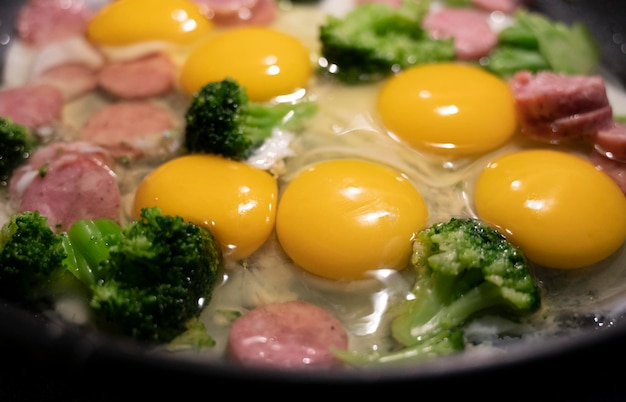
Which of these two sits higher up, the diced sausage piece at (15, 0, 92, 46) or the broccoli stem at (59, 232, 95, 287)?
the diced sausage piece at (15, 0, 92, 46)

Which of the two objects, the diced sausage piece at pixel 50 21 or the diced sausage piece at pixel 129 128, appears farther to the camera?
the diced sausage piece at pixel 50 21

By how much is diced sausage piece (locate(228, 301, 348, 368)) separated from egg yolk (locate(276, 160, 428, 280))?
212 mm

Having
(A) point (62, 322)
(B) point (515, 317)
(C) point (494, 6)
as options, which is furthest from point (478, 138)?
(A) point (62, 322)

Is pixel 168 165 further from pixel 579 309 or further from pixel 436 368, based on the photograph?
pixel 579 309

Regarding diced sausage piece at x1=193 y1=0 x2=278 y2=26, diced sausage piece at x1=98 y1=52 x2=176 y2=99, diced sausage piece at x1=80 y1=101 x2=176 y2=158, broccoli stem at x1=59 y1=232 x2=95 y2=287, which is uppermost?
diced sausage piece at x1=193 y1=0 x2=278 y2=26

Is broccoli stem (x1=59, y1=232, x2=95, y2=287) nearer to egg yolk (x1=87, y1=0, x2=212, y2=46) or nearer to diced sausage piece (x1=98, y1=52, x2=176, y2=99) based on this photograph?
diced sausage piece (x1=98, y1=52, x2=176, y2=99)

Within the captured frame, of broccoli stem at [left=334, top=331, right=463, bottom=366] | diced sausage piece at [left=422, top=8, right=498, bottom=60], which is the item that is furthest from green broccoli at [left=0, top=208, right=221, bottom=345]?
diced sausage piece at [left=422, top=8, right=498, bottom=60]

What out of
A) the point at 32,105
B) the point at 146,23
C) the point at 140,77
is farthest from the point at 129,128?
the point at 146,23

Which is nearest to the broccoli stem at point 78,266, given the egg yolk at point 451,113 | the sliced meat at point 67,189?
the sliced meat at point 67,189

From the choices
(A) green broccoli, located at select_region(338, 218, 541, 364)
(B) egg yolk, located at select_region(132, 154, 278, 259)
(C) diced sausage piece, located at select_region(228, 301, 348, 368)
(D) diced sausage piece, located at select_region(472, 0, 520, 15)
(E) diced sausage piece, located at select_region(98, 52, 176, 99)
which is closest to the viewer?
(C) diced sausage piece, located at select_region(228, 301, 348, 368)

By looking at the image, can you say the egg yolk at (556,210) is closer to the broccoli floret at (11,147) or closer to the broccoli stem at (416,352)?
the broccoli stem at (416,352)

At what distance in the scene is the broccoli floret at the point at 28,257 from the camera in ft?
6.96

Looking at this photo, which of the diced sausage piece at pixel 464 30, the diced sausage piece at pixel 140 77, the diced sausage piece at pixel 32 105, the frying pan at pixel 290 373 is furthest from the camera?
the diced sausage piece at pixel 464 30

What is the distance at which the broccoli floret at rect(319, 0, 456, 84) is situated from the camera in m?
3.11
